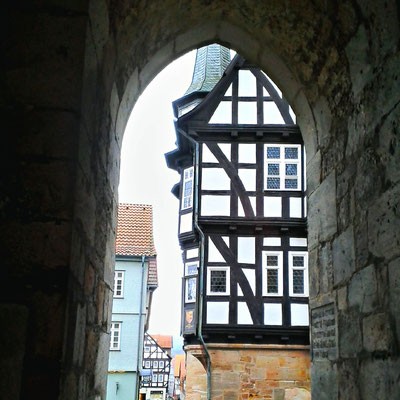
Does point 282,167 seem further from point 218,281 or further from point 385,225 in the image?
point 385,225

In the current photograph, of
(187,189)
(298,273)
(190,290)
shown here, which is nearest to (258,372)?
(298,273)

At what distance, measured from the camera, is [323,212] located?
3.13 meters

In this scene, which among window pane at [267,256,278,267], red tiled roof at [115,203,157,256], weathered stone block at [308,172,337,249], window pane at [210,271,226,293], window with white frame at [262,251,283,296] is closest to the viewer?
weathered stone block at [308,172,337,249]

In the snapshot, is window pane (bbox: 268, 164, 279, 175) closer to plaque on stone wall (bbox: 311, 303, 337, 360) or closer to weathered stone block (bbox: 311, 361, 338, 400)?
plaque on stone wall (bbox: 311, 303, 337, 360)

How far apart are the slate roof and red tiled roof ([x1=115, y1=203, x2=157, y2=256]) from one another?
235 inches

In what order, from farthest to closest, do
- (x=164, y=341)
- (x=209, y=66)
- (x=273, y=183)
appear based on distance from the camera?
(x=164, y=341) → (x=209, y=66) → (x=273, y=183)

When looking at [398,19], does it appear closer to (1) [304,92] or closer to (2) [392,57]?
(2) [392,57]

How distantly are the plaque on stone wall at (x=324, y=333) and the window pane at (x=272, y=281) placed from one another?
1014cm

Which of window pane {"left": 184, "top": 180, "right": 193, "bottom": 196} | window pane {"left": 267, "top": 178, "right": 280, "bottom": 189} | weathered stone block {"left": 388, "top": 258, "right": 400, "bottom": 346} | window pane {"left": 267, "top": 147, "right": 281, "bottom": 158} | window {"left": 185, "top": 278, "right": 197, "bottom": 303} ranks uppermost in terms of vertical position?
window pane {"left": 267, "top": 147, "right": 281, "bottom": 158}

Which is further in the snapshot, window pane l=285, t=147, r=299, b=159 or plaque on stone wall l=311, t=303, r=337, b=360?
window pane l=285, t=147, r=299, b=159

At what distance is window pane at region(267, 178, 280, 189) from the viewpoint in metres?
13.9

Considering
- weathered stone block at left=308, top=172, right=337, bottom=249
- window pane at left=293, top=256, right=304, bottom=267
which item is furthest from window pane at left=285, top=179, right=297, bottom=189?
weathered stone block at left=308, top=172, right=337, bottom=249

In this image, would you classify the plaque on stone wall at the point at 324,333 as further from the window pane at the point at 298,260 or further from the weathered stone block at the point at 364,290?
the window pane at the point at 298,260

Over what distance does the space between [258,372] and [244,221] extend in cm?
339
